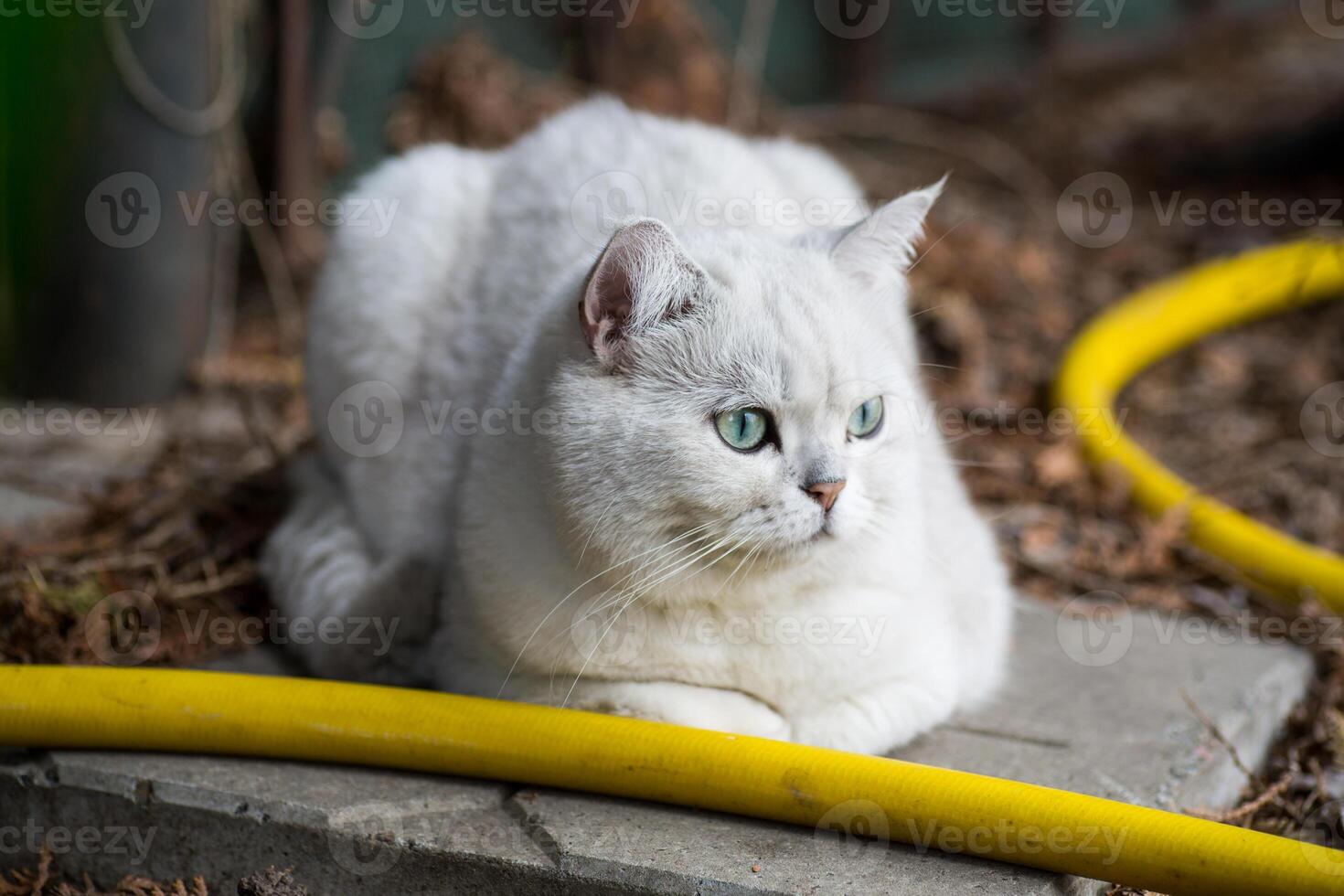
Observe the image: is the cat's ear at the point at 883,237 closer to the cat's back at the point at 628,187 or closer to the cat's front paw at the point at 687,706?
the cat's back at the point at 628,187

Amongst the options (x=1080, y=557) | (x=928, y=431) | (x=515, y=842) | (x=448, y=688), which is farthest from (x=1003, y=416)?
(x=515, y=842)

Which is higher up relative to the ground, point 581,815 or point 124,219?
point 124,219

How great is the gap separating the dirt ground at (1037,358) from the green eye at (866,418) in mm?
941

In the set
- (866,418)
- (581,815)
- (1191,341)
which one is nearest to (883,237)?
(866,418)

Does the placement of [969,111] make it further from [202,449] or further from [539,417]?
[539,417]

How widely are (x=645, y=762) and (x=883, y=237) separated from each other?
110cm

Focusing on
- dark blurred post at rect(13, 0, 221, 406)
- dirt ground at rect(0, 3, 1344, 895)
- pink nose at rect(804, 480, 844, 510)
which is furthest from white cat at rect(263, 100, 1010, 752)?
dark blurred post at rect(13, 0, 221, 406)

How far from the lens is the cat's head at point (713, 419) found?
2096 millimetres

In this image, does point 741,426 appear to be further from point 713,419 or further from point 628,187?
point 628,187

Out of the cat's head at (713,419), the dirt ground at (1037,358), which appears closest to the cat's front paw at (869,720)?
the cat's head at (713,419)

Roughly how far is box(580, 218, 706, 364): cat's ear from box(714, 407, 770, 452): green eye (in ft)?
0.74

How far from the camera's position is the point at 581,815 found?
223 cm

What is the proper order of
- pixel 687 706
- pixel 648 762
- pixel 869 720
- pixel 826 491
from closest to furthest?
pixel 826 491 < pixel 648 762 < pixel 687 706 < pixel 869 720

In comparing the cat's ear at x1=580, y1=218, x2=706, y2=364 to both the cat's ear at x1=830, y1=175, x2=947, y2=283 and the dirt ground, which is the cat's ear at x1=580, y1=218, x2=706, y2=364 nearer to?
the cat's ear at x1=830, y1=175, x2=947, y2=283
